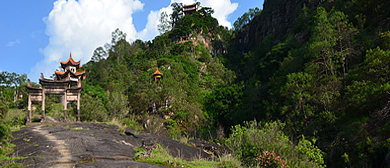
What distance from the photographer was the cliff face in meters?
59.8

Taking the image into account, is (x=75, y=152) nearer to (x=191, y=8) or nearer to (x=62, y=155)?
(x=62, y=155)

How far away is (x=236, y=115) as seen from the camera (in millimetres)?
37750

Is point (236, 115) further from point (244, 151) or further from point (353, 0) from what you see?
point (244, 151)

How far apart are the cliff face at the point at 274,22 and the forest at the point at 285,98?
1.73ft

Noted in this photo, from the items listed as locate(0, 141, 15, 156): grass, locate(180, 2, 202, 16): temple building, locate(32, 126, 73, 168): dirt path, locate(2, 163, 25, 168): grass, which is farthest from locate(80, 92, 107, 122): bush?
locate(180, 2, 202, 16): temple building

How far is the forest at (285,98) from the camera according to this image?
16.6 meters

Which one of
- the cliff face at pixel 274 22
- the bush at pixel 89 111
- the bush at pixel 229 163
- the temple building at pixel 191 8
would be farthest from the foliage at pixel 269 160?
the temple building at pixel 191 8

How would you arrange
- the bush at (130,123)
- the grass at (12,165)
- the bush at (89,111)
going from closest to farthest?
the grass at (12,165), the bush at (130,123), the bush at (89,111)

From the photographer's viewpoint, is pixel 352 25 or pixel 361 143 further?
pixel 352 25

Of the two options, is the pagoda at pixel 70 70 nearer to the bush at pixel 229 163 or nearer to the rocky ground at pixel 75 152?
the rocky ground at pixel 75 152

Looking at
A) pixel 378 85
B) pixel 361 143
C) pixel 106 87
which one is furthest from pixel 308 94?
pixel 106 87

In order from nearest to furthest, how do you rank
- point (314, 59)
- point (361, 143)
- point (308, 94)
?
point (361, 143), point (308, 94), point (314, 59)

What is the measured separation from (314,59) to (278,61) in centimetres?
1376

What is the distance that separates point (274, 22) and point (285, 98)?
41477 mm
